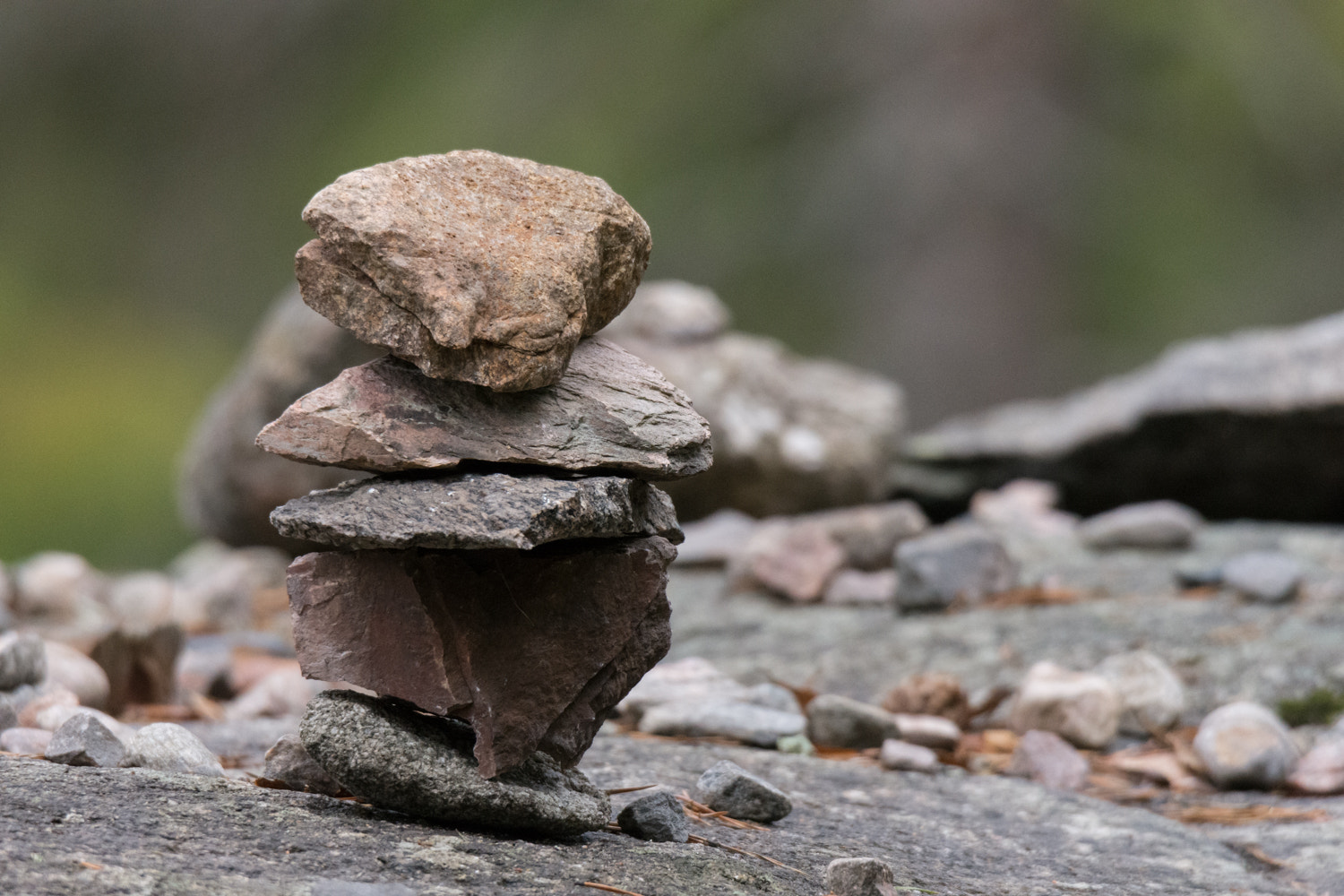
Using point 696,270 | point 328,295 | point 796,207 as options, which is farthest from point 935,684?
point 696,270

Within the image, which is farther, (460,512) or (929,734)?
(929,734)

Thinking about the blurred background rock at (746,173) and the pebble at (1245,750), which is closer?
the pebble at (1245,750)

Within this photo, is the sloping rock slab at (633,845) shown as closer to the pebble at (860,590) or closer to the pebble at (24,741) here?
the pebble at (24,741)

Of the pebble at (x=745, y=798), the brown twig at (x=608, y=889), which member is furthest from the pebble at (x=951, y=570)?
the brown twig at (x=608, y=889)

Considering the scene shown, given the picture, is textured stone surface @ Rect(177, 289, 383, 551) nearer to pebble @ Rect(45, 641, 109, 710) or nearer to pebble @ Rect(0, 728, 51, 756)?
pebble @ Rect(45, 641, 109, 710)

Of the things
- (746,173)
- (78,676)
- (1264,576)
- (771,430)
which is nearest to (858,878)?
(78,676)

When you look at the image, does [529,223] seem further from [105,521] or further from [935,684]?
[105,521]

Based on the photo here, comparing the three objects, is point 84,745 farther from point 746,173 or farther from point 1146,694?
point 746,173
